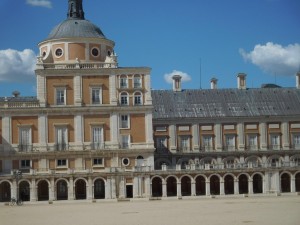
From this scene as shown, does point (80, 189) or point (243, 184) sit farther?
point (243, 184)

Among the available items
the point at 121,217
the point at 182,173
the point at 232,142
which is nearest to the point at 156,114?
the point at 232,142

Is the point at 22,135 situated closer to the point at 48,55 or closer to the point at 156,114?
the point at 48,55

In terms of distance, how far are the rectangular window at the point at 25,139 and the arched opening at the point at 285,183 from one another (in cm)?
3089

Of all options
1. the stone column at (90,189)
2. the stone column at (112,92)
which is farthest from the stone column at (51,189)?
the stone column at (112,92)

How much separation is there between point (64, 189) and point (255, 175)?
2333cm

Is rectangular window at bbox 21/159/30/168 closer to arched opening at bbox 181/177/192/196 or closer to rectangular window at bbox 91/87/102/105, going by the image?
rectangular window at bbox 91/87/102/105

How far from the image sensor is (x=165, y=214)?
5634cm

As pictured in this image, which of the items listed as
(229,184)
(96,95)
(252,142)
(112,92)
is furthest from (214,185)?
(96,95)

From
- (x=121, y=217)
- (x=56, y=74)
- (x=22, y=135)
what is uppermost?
(x=56, y=74)

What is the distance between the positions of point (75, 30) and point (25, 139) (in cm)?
1557

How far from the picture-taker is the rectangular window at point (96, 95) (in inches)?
3435

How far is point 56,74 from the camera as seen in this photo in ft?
285

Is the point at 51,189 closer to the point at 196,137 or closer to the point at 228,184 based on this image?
the point at 228,184

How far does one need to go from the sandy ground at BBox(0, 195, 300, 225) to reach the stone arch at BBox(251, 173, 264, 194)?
20.8 metres
